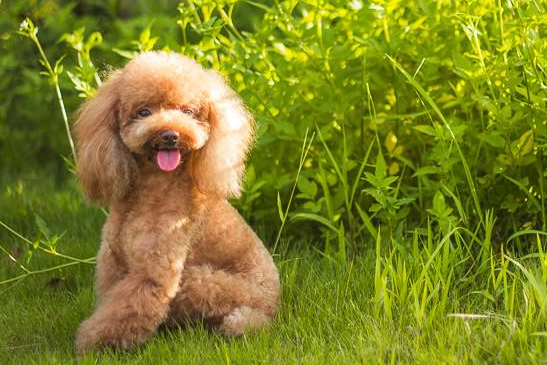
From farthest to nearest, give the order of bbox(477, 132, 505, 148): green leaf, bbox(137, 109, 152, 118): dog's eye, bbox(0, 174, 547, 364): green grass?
bbox(477, 132, 505, 148): green leaf
bbox(137, 109, 152, 118): dog's eye
bbox(0, 174, 547, 364): green grass

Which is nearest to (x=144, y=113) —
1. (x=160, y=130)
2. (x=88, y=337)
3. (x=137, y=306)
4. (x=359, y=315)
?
(x=160, y=130)

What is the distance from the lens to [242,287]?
2.86 meters

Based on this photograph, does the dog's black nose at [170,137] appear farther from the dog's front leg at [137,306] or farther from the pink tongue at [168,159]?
the dog's front leg at [137,306]

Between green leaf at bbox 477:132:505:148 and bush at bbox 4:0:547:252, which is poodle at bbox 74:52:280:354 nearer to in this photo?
bush at bbox 4:0:547:252

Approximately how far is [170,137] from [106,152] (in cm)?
25

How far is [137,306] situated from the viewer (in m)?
2.69

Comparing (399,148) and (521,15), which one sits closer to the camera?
(521,15)

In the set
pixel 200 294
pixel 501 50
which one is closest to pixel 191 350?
pixel 200 294

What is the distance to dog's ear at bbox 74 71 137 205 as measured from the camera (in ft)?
9.08

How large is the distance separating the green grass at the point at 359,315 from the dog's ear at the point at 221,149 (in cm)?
47

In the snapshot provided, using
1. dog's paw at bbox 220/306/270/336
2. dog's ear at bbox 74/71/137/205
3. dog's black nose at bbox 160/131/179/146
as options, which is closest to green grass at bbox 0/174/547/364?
dog's paw at bbox 220/306/270/336

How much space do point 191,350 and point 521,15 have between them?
5.39ft

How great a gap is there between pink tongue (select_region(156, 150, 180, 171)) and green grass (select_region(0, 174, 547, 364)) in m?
0.53

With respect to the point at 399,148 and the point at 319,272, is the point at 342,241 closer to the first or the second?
the point at 319,272
